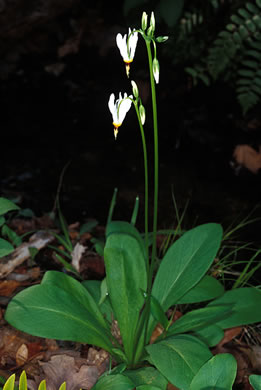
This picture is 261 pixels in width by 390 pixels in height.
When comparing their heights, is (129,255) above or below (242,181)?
above

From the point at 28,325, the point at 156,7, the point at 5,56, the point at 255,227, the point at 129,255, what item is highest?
the point at 156,7

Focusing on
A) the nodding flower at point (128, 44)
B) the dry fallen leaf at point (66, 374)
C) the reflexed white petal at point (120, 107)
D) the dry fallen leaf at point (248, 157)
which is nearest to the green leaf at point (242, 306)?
the dry fallen leaf at point (66, 374)

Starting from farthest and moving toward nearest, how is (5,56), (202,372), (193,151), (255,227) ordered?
(5,56) → (193,151) → (255,227) → (202,372)

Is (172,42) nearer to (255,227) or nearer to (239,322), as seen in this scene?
(255,227)

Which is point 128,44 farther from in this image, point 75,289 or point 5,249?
point 75,289

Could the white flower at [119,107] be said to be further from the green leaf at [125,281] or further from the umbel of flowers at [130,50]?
the green leaf at [125,281]

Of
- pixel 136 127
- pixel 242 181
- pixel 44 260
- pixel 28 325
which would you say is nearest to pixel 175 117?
pixel 136 127

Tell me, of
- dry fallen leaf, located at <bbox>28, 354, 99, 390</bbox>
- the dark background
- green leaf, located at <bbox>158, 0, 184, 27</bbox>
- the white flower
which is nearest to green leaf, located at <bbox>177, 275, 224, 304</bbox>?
dry fallen leaf, located at <bbox>28, 354, 99, 390</bbox>
